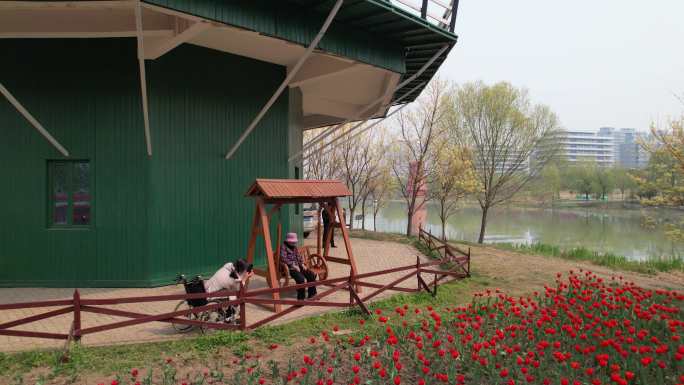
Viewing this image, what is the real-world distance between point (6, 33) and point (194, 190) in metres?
4.89

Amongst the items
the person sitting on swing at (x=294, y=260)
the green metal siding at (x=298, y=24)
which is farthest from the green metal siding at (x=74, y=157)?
the person sitting on swing at (x=294, y=260)

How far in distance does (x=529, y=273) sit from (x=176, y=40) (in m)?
10.7

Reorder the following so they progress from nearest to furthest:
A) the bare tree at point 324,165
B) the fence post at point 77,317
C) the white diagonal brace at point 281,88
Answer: the fence post at point 77,317, the white diagonal brace at point 281,88, the bare tree at point 324,165

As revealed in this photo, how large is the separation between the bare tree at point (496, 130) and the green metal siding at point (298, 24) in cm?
1697

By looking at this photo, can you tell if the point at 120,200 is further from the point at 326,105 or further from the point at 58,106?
the point at 326,105

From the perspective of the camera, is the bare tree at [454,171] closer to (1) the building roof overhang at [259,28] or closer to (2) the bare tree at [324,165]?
(2) the bare tree at [324,165]

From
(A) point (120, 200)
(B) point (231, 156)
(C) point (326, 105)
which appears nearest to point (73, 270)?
(A) point (120, 200)

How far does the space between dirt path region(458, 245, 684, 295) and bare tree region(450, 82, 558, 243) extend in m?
12.5

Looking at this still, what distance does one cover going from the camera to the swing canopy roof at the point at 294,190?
27.6 feet

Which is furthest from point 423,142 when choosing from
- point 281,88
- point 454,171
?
point 281,88

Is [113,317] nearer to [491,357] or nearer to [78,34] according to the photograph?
[78,34]

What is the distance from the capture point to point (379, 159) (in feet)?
94.1

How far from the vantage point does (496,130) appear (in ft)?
88.9

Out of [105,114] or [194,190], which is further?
[194,190]
